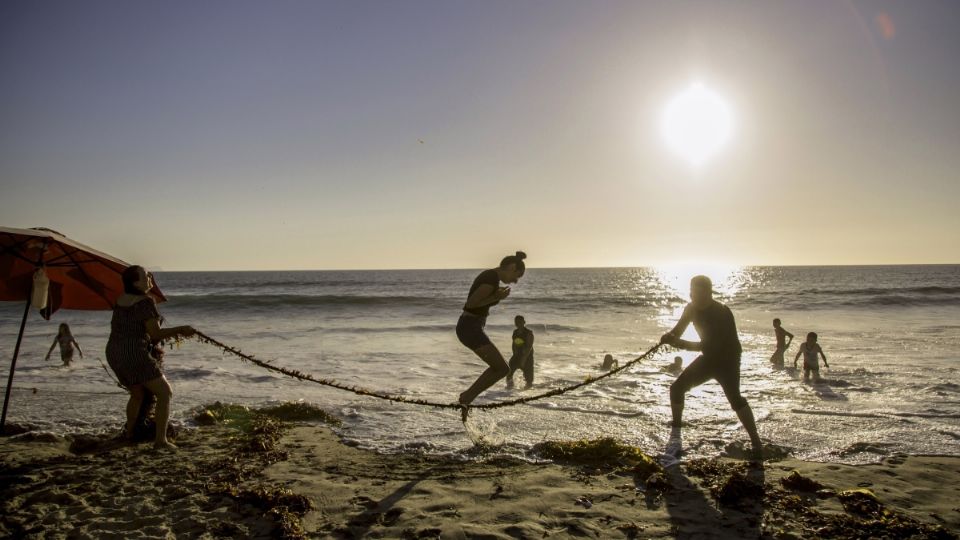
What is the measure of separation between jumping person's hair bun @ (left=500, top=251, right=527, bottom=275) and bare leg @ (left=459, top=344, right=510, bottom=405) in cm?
95

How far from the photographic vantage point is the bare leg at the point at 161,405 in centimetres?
584

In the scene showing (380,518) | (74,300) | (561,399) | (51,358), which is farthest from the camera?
(51,358)

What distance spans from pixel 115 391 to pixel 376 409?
5.41m

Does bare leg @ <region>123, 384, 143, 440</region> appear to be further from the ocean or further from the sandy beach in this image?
the ocean

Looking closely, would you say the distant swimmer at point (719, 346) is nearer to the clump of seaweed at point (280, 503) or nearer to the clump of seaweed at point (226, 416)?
the clump of seaweed at point (280, 503)

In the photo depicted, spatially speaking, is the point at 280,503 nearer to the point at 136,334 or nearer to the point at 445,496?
the point at 445,496

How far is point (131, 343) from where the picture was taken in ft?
18.6

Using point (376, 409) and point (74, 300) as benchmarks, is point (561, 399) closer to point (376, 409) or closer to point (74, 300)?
point (376, 409)

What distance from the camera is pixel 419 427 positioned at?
7.40 m

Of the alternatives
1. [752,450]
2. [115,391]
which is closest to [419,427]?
[752,450]

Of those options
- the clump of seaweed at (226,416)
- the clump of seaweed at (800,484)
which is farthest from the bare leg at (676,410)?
the clump of seaweed at (226,416)

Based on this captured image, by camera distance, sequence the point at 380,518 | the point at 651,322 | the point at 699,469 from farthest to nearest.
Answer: the point at 651,322 → the point at 699,469 → the point at 380,518

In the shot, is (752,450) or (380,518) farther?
(752,450)

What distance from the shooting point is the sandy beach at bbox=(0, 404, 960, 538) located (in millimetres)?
4031
